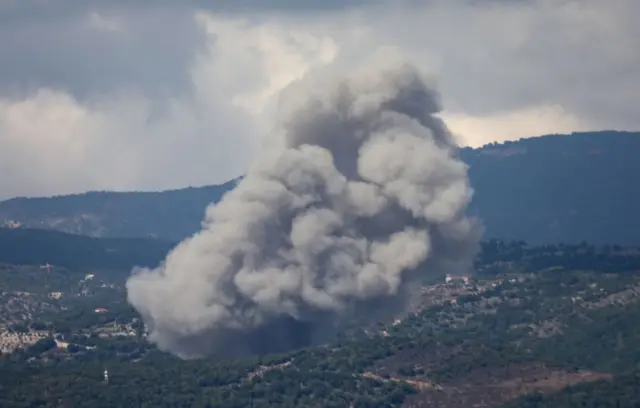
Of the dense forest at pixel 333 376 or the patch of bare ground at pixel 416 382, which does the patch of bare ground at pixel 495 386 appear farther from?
the patch of bare ground at pixel 416 382

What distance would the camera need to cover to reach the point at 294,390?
146 m

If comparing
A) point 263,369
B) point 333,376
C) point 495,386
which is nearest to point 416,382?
point 495,386

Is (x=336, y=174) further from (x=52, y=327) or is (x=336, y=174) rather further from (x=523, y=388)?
(x=52, y=327)

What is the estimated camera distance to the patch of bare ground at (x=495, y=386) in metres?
139

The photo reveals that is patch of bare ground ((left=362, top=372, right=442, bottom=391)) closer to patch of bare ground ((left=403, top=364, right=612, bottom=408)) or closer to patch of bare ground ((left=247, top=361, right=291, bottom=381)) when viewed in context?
patch of bare ground ((left=403, top=364, right=612, bottom=408))

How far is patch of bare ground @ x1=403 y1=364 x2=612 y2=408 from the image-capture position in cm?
13900

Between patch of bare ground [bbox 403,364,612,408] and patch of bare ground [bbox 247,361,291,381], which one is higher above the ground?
patch of bare ground [bbox 247,361,291,381]

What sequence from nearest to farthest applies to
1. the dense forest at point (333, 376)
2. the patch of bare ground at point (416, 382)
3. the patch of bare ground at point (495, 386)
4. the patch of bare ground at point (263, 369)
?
1. the patch of bare ground at point (495, 386)
2. the dense forest at point (333, 376)
3. the patch of bare ground at point (416, 382)
4. the patch of bare ground at point (263, 369)

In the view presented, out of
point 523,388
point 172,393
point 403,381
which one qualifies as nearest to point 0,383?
point 172,393

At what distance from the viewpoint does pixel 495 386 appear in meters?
144

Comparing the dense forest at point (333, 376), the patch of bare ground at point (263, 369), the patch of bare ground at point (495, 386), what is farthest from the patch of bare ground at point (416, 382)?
the patch of bare ground at point (263, 369)

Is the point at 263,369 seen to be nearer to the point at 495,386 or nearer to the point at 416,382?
the point at 416,382

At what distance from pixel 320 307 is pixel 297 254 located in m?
5.66

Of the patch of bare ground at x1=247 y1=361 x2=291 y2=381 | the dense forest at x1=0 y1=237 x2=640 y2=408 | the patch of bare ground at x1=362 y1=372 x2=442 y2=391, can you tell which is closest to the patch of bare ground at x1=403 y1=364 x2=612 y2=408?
the dense forest at x1=0 y1=237 x2=640 y2=408
